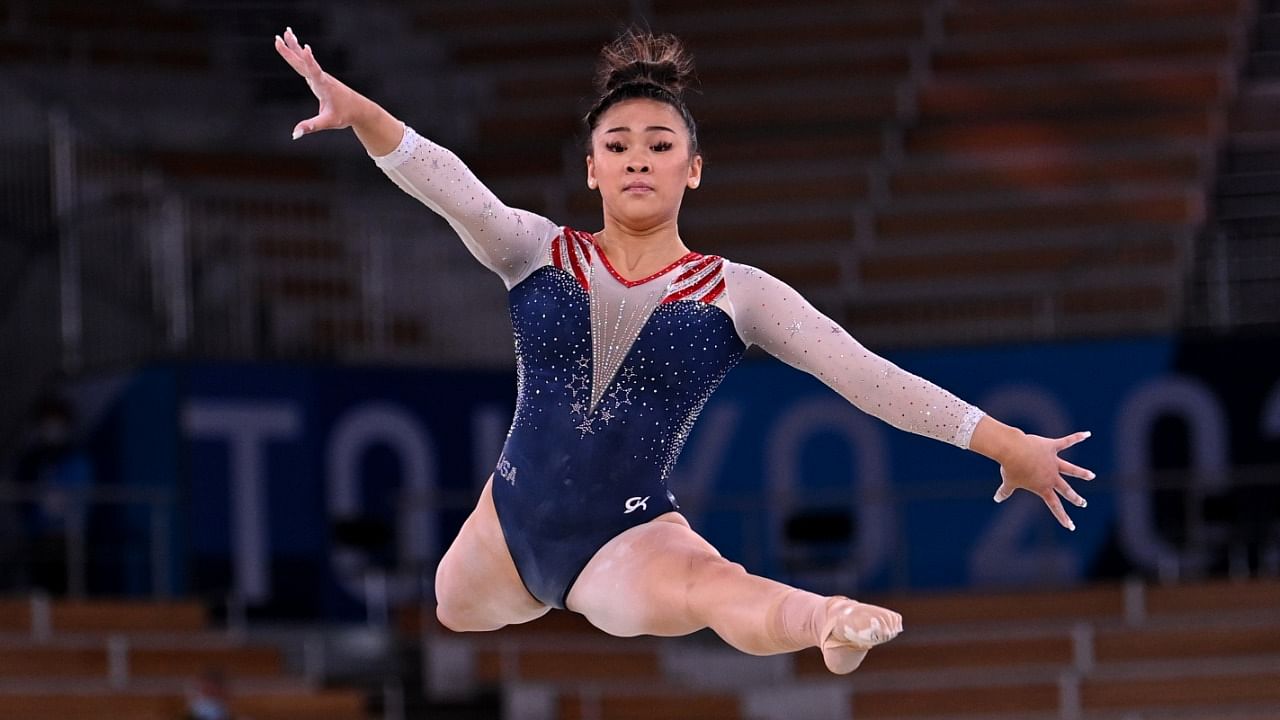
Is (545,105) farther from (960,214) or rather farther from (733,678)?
(733,678)

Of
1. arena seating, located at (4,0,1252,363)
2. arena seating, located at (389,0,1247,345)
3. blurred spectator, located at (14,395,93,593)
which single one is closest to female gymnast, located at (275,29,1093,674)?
arena seating, located at (4,0,1252,363)

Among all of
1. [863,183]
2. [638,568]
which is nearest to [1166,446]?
[863,183]

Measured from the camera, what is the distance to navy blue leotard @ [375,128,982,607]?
4465 mm

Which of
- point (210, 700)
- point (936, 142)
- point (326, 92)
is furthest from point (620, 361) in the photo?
point (936, 142)

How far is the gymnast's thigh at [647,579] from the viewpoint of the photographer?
4.24m

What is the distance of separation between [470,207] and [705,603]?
1.02 metres

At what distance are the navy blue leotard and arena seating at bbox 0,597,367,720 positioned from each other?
5823mm

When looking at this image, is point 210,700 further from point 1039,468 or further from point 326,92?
point 1039,468

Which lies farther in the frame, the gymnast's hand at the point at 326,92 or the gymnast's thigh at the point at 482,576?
the gymnast's thigh at the point at 482,576

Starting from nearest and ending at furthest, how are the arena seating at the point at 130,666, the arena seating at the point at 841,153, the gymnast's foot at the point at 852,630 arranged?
the gymnast's foot at the point at 852,630, the arena seating at the point at 130,666, the arena seating at the point at 841,153

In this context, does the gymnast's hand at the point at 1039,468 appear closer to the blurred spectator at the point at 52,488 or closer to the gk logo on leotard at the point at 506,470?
the gk logo on leotard at the point at 506,470

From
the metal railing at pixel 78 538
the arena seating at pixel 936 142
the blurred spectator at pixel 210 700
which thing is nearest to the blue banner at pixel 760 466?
the metal railing at pixel 78 538

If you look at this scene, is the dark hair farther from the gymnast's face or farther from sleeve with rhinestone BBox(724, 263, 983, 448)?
sleeve with rhinestone BBox(724, 263, 983, 448)

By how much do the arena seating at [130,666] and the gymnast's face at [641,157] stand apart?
608 centimetres
